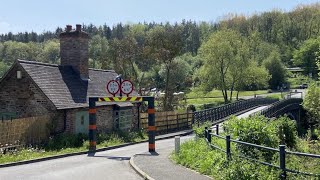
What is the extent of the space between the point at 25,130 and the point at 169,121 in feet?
45.2

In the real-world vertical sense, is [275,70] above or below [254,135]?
above

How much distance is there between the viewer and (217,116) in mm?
40719

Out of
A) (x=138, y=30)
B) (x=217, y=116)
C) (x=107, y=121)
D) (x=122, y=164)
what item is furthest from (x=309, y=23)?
(x=122, y=164)

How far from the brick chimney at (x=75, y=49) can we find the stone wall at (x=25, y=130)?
6806mm

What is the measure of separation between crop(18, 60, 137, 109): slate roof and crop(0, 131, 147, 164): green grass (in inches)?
94.7

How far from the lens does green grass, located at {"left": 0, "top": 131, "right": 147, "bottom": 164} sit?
706 inches

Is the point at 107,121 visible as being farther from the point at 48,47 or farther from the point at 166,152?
the point at 48,47

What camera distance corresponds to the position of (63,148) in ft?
69.4

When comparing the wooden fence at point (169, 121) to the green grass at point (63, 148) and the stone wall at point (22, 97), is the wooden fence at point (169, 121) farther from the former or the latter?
the stone wall at point (22, 97)

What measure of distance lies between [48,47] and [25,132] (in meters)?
134

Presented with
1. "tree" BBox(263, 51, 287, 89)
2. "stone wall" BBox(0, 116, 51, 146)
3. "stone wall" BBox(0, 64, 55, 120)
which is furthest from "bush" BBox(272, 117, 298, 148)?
"tree" BBox(263, 51, 287, 89)

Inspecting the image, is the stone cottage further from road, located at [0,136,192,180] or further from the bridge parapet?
the bridge parapet

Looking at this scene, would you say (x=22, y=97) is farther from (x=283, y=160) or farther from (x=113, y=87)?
(x=283, y=160)

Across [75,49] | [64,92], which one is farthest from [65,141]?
[75,49]
